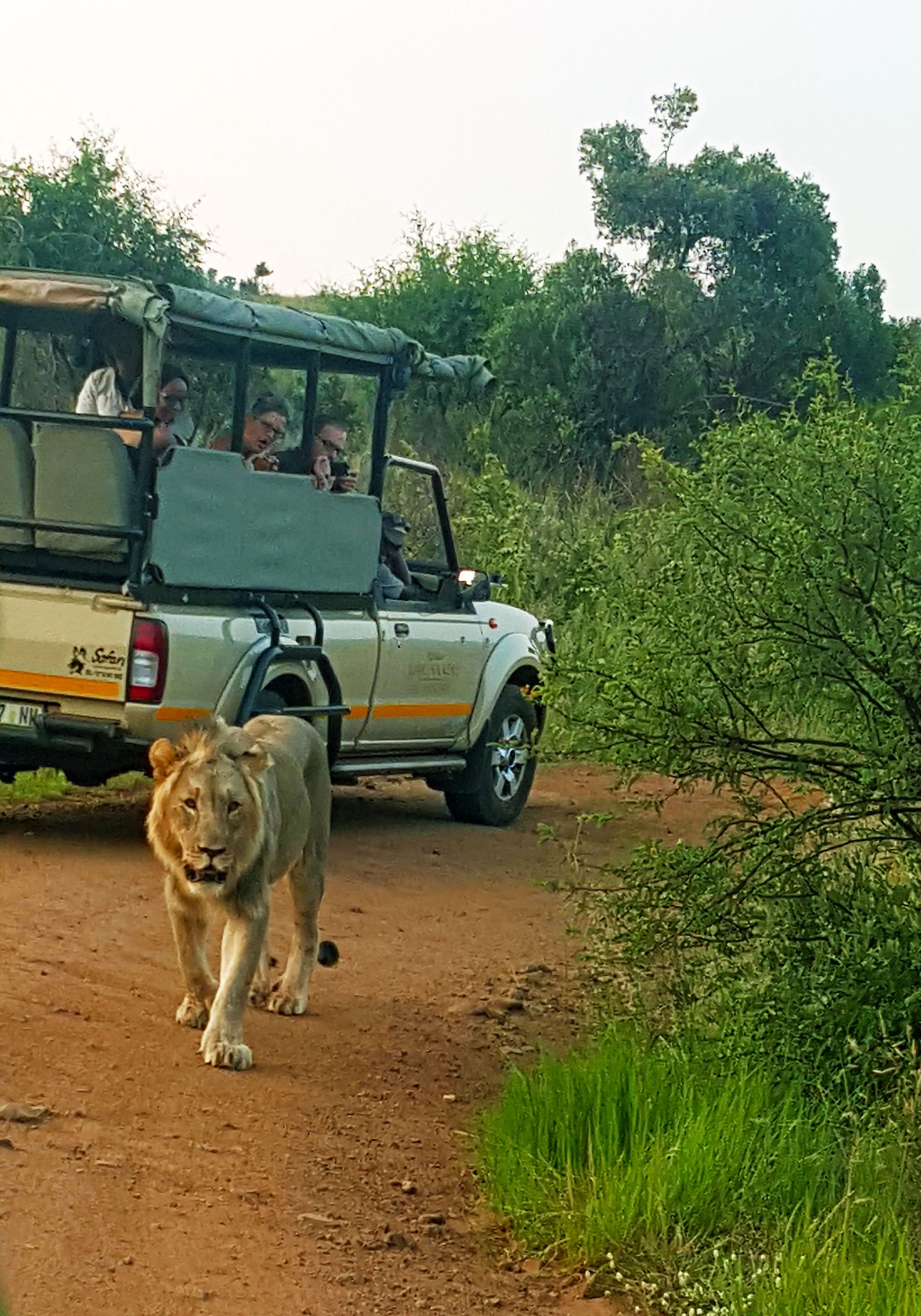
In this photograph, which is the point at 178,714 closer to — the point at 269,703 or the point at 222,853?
the point at 269,703

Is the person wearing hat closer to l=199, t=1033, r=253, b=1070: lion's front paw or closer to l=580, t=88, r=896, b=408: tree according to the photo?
l=199, t=1033, r=253, b=1070: lion's front paw

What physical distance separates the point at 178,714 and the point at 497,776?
11.1 feet

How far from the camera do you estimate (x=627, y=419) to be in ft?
87.9

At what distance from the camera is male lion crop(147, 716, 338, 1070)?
6.17 meters

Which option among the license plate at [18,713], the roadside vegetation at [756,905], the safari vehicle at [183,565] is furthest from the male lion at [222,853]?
the license plate at [18,713]

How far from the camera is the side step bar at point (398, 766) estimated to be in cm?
1055

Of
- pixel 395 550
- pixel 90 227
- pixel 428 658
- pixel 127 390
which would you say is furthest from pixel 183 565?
pixel 90 227

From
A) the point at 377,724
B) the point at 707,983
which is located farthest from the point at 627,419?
the point at 707,983

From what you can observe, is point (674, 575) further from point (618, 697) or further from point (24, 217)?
point (24, 217)

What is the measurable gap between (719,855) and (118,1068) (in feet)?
6.46

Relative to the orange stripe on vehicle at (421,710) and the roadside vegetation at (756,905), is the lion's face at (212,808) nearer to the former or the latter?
the roadside vegetation at (756,905)

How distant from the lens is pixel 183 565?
30.0 ft

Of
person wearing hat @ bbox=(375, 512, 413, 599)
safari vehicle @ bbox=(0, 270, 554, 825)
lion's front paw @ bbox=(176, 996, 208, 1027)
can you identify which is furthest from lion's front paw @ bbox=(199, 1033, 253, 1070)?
person wearing hat @ bbox=(375, 512, 413, 599)

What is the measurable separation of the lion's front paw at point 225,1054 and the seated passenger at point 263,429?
4682mm
